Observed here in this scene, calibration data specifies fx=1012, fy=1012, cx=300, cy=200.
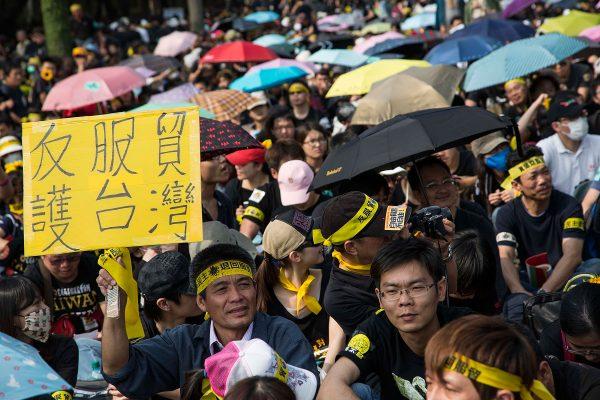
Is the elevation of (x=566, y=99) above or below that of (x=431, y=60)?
above

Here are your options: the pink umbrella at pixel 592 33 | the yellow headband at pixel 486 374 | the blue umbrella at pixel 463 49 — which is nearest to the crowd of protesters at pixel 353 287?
the yellow headband at pixel 486 374

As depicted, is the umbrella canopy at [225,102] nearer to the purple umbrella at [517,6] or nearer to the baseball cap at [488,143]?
the baseball cap at [488,143]

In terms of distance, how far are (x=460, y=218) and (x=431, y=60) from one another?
295 inches

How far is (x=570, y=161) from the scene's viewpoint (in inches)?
344

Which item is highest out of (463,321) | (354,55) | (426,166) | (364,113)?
(463,321)

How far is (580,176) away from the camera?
343 inches

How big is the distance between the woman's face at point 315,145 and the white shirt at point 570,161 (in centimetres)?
209

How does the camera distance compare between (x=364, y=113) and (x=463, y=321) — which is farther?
(x=364, y=113)

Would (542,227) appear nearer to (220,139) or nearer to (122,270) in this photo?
(220,139)

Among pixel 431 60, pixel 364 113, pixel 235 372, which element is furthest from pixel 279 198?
pixel 431 60

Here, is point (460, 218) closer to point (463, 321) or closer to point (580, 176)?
point (580, 176)

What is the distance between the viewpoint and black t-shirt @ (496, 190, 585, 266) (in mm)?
7309

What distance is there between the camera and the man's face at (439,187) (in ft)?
21.4

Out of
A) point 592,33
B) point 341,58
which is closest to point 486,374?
point 341,58
